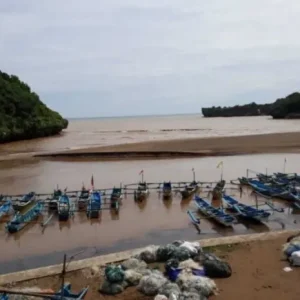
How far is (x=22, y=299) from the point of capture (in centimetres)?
1019

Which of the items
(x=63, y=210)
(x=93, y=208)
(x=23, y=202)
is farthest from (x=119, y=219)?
(x=23, y=202)

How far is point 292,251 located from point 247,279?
1.94 m

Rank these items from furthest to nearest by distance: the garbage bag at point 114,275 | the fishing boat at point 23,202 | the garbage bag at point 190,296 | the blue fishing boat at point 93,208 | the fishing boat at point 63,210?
the fishing boat at point 23,202
the blue fishing boat at point 93,208
the fishing boat at point 63,210
the garbage bag at point 114,275
the garbage bag at point 190,296

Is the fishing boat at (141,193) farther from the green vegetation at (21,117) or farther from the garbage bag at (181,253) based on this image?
the green vegetation at (21,117)

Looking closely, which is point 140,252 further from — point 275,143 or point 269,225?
point 275,143

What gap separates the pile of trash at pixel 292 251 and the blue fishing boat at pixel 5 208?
14209 millimetres

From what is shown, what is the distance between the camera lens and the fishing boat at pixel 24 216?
18734mm

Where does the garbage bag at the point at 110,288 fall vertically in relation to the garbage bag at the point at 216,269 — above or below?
below

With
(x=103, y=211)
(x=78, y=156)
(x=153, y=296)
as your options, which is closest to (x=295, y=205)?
(x=103, y=211)

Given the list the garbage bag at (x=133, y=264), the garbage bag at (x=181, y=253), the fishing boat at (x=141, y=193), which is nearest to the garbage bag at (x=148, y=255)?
the garbage bag at (x=133, y=264)

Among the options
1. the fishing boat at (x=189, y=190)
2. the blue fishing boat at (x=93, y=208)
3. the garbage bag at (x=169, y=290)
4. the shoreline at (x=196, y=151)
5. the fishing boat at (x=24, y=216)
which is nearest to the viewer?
the garbage bag at (x=169, y=290)

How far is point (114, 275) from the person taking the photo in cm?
1116

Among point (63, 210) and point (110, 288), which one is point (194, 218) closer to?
point (63, 210)

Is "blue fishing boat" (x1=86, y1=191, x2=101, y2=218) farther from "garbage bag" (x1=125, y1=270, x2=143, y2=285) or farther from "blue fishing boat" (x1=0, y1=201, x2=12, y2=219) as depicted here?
"garbage bag" (x1=125, y1=270, x2=143, y2=285)
